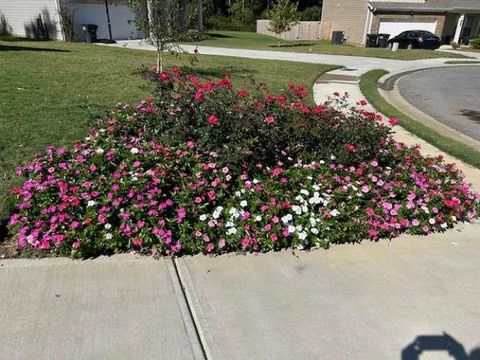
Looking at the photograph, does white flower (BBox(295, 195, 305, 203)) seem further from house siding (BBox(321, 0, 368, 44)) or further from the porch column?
the porch column

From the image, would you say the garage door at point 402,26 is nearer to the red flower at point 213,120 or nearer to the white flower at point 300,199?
the red flower at point 213,120

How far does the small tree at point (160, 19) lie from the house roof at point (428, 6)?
2800cm

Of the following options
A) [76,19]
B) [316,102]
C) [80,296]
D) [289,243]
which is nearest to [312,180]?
[289,243]

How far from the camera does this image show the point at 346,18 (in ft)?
122

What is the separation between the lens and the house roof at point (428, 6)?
33.2 m

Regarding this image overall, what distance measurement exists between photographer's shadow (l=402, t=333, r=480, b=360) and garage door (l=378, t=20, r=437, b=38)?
36.1 meters

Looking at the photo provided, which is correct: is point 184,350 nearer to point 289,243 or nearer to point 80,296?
point 80,296

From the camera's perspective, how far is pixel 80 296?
2.86 metres

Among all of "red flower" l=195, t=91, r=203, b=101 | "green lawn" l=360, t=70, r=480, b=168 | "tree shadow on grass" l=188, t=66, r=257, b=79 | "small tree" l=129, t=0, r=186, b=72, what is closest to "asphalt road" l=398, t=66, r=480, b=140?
"green lawn" l=360, t=70, r=480, b=168

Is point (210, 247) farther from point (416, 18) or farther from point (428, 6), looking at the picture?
point (428, 6)

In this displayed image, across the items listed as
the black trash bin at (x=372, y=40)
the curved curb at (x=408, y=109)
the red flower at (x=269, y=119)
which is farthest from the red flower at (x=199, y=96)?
the black trash bin at (x=372, y=40)

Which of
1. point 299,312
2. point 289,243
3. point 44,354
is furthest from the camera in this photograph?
→ point 289,243

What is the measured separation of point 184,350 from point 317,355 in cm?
76

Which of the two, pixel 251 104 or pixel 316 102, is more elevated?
pixel 251 104
